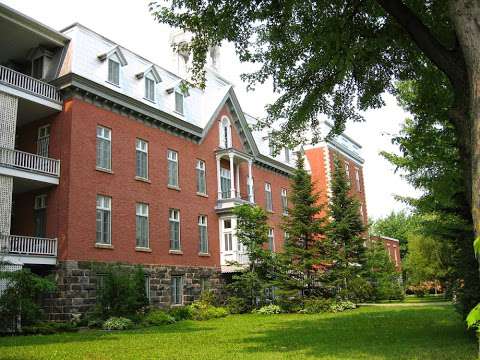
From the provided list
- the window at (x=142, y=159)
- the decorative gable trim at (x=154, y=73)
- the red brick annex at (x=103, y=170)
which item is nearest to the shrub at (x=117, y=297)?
the red brick annex at (x=103, y=170)

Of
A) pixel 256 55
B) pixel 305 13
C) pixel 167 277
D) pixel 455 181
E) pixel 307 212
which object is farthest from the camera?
pixel 307 212

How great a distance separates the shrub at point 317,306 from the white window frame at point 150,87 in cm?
1342

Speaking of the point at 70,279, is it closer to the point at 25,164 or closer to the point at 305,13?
the point at 25,164

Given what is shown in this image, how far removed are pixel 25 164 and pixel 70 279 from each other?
16.2ft

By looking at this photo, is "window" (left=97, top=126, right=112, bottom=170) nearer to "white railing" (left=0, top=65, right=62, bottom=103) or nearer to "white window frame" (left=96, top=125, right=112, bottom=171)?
"white window frame" (left=96, top=125, right=112, bottom=171)

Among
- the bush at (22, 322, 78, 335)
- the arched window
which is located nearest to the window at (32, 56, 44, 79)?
the bush at (22, 322, 78, 335)

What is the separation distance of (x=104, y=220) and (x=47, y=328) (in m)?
6.08

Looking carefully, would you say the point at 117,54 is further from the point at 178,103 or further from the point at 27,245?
the point at 27,245

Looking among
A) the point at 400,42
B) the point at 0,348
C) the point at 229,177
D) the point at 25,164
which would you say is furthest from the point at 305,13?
the point at 229,177

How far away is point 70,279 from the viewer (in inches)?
768

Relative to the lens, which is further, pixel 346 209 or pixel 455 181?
pixel 346 209

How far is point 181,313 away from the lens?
901 inches

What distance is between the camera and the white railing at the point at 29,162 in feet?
61.3

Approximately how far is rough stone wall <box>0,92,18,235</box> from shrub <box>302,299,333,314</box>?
14.7 metres
